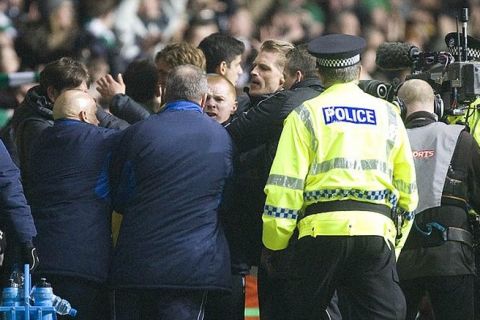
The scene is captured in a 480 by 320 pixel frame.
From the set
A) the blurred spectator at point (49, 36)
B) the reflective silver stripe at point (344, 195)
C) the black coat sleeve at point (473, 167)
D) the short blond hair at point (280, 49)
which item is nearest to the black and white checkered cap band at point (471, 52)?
the black coat sleeve at point (473, 167)

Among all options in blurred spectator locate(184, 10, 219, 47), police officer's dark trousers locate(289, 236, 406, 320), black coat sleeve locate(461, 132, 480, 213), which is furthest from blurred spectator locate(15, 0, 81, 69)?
police officer's dark trousers locate(289, 236, 406, 320)

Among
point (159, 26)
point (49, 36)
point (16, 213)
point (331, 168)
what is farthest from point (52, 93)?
point (159, 26)

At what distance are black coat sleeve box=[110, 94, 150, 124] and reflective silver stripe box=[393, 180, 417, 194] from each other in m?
2.17

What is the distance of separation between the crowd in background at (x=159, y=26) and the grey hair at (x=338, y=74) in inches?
151

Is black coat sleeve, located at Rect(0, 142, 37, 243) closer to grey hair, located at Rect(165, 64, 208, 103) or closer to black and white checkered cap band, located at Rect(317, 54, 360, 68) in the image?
grey hair, located at Rect(165, 64, 208, 103)

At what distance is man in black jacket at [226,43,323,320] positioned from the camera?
28.6 ft

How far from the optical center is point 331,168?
7898mm

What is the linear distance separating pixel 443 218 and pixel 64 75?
7.98 ft

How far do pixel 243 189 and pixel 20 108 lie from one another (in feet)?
5.64

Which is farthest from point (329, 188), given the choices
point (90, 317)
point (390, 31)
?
point (390, 31)

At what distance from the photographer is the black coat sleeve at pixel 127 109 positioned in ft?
32.0

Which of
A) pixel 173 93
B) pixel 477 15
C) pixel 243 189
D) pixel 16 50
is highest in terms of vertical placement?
pixel 173 93

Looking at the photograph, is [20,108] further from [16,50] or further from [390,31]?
[390,31]

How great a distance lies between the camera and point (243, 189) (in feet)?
28.9
